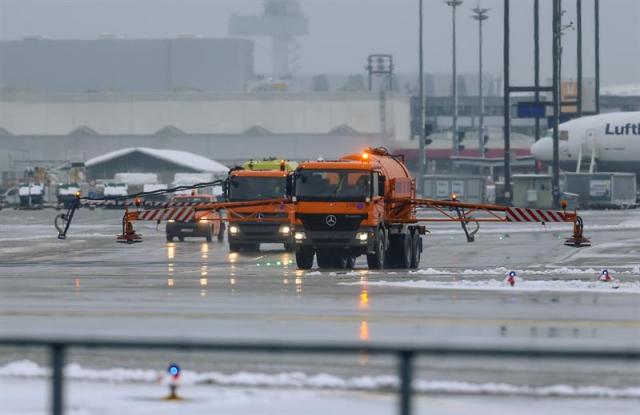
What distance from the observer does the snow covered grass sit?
10.5m

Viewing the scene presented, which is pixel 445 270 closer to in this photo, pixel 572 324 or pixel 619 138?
pixel 572 324

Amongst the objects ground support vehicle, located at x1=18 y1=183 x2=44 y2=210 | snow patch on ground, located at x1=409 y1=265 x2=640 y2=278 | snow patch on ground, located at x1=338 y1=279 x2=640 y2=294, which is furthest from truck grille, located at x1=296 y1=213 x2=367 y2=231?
ground support vehicle, located at x1=18 y1=183 x2=44 y2=210

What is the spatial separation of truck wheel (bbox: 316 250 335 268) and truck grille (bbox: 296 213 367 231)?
1148 millimetres

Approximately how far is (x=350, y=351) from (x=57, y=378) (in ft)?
6.65

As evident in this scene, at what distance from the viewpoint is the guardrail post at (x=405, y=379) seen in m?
9.19

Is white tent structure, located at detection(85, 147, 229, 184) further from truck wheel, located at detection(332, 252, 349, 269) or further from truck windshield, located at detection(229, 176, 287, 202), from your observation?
truck wheel, located at detection(332, 252, 349, 269)

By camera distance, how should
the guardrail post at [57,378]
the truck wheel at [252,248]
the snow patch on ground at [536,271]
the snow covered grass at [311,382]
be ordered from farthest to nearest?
the truck wheel at [252,248] < the snow patch on ground at [536,271] < the snow covered grass at [311,382] < the guardrail post at [57,378]

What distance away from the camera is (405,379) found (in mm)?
9242

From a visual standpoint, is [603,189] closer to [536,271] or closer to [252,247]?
[252,247]

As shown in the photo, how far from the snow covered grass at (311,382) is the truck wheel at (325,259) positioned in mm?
20674

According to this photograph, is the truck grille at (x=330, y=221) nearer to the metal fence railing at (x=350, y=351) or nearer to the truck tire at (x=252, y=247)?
the truck tire at (x=252, y=247)

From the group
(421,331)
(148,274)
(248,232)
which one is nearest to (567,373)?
(421,331)

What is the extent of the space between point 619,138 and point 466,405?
8949 centimetres

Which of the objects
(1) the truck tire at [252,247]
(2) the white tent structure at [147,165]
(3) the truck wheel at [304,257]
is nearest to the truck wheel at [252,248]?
(1) the truck tire at [252,247]
